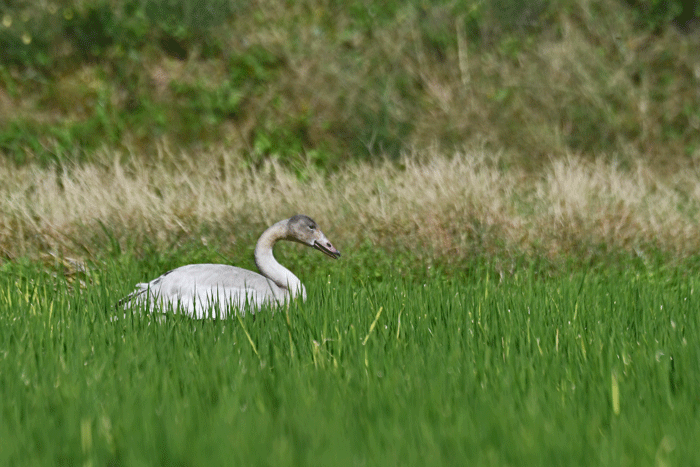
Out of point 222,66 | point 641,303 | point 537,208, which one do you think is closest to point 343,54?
point 222,66

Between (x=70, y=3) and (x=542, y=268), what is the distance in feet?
32.7

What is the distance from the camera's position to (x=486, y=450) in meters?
2.58

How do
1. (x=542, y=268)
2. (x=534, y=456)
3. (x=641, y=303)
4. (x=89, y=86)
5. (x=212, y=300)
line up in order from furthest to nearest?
1. (x=89, y=86)
2. (x=542, y=268)
3. (x=641, y=303)
4. (x=212, y=300)
5. (x=534, y=456)

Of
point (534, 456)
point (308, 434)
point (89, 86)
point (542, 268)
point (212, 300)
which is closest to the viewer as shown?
point (534, 456)

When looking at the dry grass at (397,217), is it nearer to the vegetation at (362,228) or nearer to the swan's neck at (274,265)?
the vegetation at (362,228)

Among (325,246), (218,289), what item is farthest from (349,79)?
(218,289)

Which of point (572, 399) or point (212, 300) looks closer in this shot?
point (572, 399)

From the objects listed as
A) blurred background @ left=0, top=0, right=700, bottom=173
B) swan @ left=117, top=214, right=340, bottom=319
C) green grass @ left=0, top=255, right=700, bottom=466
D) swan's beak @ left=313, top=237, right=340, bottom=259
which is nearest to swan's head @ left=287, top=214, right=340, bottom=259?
swan's beak @ left=313, top=237, right=340, bottom=259

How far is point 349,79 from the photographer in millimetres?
12305

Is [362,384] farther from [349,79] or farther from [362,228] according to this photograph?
[349,79]

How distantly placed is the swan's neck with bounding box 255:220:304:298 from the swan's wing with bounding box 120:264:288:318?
152 mm

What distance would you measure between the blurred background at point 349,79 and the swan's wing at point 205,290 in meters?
6.59

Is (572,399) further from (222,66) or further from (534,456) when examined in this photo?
(222,66)

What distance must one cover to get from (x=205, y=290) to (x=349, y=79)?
8052 millimetres
